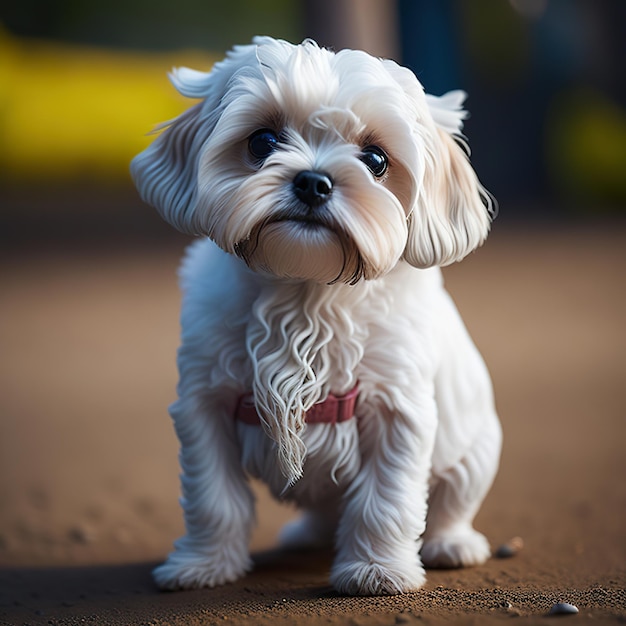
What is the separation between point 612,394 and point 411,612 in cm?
405

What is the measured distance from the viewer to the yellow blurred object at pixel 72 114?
1468 cm

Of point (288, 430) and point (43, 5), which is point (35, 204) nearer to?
point (43, 5)

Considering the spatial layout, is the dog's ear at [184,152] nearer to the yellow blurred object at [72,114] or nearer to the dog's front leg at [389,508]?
the dog's front leg at [389,508]

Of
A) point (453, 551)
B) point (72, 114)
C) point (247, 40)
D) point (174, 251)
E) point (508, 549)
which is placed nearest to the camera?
point (453, 551)

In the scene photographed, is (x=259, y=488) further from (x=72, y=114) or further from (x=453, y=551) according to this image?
(x=72, y=114)

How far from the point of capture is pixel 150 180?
305 cm

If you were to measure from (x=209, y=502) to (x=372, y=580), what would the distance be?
589 millimetres

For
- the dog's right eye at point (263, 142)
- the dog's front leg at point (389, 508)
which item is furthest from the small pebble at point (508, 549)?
the dog's right eye at point (263, 142)

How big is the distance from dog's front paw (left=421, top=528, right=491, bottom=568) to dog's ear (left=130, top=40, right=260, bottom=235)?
1517 millimetres

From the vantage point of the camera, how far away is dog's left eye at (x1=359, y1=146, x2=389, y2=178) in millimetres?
2764

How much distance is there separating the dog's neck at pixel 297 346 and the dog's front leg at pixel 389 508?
215 mm

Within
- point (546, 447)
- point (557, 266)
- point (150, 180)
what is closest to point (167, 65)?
point (557, 266)

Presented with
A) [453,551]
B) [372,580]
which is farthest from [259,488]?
[372,580]

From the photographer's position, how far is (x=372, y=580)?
2990 millimetres
